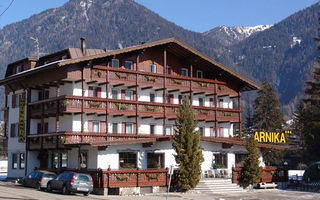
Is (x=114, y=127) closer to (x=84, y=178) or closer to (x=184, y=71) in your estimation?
(x=184, y=71)

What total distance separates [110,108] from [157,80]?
6.24 meters

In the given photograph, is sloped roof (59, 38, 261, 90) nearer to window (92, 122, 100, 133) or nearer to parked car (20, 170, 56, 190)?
window (92, 122, 100, 133)

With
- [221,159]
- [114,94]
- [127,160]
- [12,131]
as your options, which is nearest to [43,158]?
[12,131]

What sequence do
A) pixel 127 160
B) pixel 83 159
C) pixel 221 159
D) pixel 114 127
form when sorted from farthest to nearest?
1. pixel 114 127
2. pixel 221 159
3. pixel 127 160
4. pixel 83 159

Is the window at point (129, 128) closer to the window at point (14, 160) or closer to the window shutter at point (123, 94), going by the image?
the window shutter at point (123, 94)

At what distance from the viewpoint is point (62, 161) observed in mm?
46312

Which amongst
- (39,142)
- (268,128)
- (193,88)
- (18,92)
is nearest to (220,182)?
(193,88)

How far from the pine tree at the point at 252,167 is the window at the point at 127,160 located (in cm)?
906

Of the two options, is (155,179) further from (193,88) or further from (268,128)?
(268,128)

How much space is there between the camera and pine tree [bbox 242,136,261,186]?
1661 inches

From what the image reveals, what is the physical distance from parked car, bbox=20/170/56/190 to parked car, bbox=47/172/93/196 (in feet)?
8.25

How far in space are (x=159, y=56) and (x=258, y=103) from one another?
118ft

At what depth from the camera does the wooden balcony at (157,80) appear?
1848 inches

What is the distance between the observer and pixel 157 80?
1988 inches
